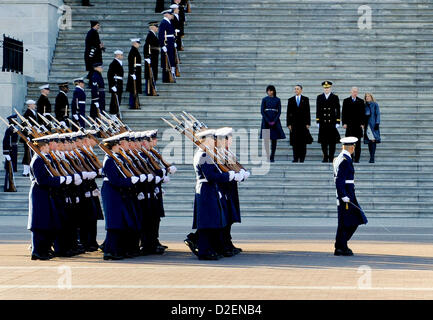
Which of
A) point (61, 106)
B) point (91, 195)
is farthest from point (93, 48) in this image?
point (91, 195)

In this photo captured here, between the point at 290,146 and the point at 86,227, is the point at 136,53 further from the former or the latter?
the point at 86,227

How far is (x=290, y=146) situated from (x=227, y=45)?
5167 mm

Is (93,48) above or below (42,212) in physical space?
above

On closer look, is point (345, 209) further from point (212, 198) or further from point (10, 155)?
point (10, 155)

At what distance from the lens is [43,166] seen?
1590 cm

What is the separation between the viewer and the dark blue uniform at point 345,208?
52.2 feet

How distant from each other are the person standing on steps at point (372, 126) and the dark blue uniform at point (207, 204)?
8.93 meters

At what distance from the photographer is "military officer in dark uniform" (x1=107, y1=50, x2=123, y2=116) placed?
26312 mm

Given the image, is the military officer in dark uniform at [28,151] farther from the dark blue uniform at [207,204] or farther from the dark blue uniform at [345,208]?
the dark blue uniform at [345,208]

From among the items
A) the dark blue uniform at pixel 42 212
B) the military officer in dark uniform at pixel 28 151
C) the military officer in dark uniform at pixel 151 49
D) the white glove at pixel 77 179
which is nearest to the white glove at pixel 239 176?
the white glove at pixel 77 179

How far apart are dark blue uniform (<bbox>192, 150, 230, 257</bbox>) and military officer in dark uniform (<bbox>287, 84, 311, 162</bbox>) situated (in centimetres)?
852

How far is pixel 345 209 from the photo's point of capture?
1596cm

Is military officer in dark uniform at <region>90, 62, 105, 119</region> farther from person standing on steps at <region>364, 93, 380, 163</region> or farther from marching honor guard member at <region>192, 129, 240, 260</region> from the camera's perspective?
marching honor guard member at <region>192, 129, 240, 260</region>

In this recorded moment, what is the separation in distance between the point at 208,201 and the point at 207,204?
49mm
